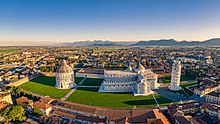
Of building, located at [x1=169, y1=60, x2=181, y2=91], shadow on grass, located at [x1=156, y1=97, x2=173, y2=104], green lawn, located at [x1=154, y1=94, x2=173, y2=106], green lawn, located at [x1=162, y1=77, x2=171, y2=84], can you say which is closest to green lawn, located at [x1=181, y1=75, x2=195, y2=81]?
green lawn, located at [x1=162, y1=77, x2=171, y2=84]

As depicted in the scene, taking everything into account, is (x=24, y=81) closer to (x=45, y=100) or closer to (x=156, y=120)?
(x=45, y=100)

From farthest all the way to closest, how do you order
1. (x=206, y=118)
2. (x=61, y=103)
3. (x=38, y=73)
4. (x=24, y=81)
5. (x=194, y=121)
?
(x=38, y=73), (x=24, y=81), (x=61, y=103), (x=206, y=118), (x=194, y=121)

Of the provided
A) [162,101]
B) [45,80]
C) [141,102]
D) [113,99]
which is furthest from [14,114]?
[162,101]

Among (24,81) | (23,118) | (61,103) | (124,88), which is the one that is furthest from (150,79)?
(24,81)

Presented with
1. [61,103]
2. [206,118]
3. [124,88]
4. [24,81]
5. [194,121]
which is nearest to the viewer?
[194,121]

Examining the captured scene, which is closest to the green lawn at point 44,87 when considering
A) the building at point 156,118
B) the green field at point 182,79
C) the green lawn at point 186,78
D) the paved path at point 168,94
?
the building at point 156,118

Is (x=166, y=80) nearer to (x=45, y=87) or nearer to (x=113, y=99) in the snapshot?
(x=113, y=99)
